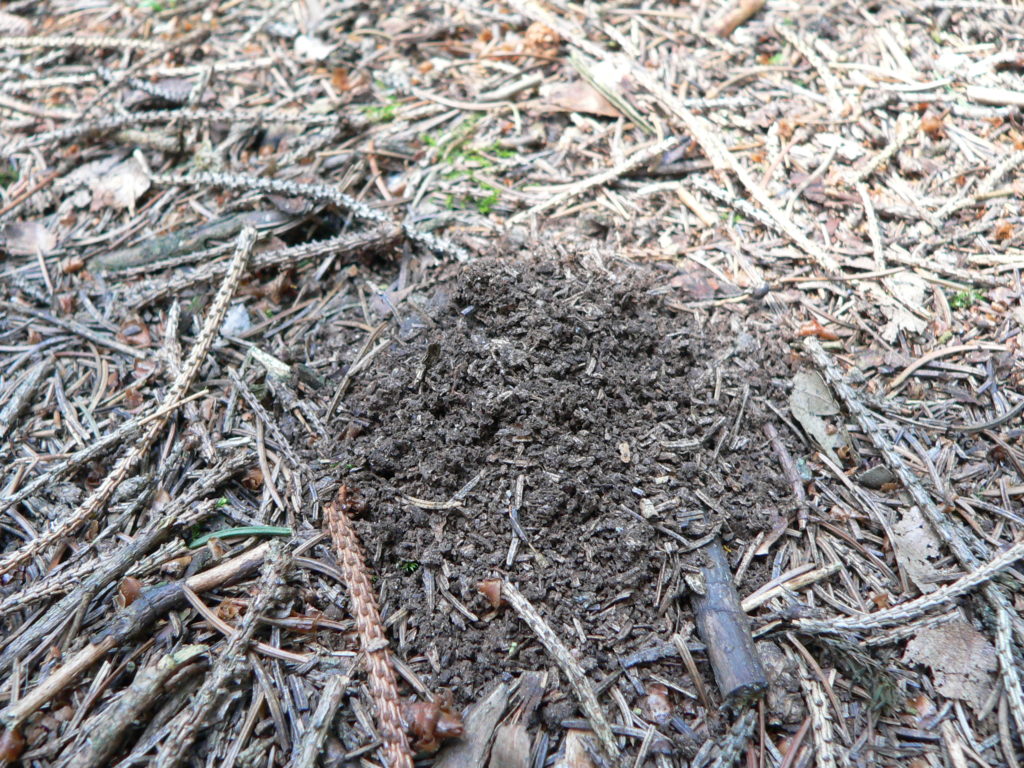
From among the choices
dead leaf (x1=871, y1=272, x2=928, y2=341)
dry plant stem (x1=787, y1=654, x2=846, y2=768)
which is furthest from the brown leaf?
dead leaf (x1=871, y1=272, x2=928, y2=341)

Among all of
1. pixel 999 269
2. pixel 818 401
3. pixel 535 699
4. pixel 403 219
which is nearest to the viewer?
pixel 535 699

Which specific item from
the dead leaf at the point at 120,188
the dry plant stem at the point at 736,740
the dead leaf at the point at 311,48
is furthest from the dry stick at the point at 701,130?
the dead leaf at the point at 120,188

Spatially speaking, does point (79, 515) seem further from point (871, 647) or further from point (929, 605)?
point (929, 605)

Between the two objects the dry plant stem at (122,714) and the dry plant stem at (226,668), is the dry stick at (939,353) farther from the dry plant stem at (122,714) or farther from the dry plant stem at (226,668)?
the dry plant stem at (122,714)

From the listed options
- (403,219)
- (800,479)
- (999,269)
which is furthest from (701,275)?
(403,219)

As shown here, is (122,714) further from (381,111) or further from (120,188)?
(381,111)

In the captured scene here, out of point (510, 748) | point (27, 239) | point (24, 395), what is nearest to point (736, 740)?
point (510, 748)
